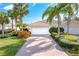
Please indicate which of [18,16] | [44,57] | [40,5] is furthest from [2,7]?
[44,57]

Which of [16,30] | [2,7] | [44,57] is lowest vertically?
[44,57]

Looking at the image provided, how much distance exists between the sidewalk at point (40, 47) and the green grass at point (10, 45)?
0.15 meters

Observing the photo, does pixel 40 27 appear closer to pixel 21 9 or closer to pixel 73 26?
pixel 21 9

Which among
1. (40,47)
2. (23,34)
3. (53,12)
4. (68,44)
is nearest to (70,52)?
(68,44)

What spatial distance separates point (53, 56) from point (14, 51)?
1111 millimetres

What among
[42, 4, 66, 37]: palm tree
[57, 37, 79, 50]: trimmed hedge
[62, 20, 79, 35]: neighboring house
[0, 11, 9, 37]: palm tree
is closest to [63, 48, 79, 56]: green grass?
[57, 37, 79, 50]: trimmed hedge

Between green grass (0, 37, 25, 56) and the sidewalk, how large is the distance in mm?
149

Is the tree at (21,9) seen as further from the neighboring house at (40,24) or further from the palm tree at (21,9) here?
the neighboring house at (40,24)

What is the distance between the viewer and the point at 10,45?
300 inches

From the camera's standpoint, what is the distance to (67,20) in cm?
762

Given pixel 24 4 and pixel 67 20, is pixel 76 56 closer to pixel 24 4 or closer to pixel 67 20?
pixel 67 20

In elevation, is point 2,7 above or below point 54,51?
above

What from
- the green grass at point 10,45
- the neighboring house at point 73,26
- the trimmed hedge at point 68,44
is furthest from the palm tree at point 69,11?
the green grass at point 10,45

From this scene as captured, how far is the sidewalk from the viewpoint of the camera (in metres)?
7.47
